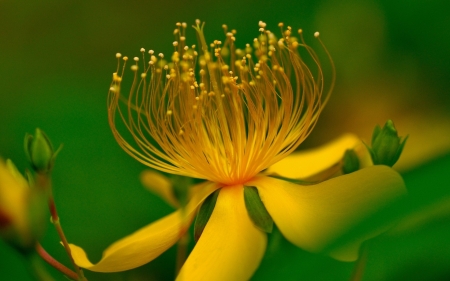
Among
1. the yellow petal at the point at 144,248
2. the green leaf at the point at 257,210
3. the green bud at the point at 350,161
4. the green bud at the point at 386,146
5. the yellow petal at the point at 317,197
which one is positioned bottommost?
the yellow petal at the point at 144,248

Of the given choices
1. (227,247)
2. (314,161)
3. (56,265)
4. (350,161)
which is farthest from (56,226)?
(314,161)

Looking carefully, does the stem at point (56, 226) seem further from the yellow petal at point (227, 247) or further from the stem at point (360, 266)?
the stem at point (360, 266)

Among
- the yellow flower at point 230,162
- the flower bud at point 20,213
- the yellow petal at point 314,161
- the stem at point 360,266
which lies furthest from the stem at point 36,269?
the yellow petal at point 314,161

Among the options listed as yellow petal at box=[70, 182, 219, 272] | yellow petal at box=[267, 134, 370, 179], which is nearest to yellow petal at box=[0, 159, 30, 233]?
yellow petal at box=[70, 182, 219, 272]

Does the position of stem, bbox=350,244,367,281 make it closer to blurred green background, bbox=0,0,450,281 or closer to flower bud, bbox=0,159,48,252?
blurred green background, bbox=0,0,450,281

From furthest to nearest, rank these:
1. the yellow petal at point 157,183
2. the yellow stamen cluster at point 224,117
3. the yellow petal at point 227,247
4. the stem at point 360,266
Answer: the yellow petal at point 157,183, the yellow stamen cluster at point 224,117, the yellow petal at point 227,247, the stem at point 360,266

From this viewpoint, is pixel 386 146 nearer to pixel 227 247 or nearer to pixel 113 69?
pixel 227 247
